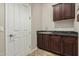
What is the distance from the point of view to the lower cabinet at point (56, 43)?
1302mm

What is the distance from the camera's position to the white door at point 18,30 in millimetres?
1225

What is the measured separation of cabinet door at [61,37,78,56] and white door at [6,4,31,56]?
43 cm

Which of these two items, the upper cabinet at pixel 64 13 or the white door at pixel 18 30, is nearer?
the white door at pixel 18 30

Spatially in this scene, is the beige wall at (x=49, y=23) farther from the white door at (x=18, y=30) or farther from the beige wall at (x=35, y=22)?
the white door at (x=18, y=30)

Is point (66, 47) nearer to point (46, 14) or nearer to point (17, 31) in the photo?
point (46, 14)

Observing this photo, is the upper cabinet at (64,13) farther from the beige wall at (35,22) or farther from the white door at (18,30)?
the white door at (18,30)

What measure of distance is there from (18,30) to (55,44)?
0.47 meters

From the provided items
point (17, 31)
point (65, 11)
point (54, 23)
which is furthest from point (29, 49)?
point (65, 11)

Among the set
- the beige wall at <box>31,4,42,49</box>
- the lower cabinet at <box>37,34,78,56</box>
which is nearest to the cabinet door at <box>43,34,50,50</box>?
the lower cabinet at <box>37,34,78,56</box>

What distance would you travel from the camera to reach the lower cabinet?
1302mm

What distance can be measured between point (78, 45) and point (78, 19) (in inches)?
13.3

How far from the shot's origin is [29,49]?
1.29 m

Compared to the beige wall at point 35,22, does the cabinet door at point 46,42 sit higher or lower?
lower

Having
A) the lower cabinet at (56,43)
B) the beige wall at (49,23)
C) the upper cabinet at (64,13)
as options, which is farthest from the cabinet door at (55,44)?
the upper cabinet at (64,13)
